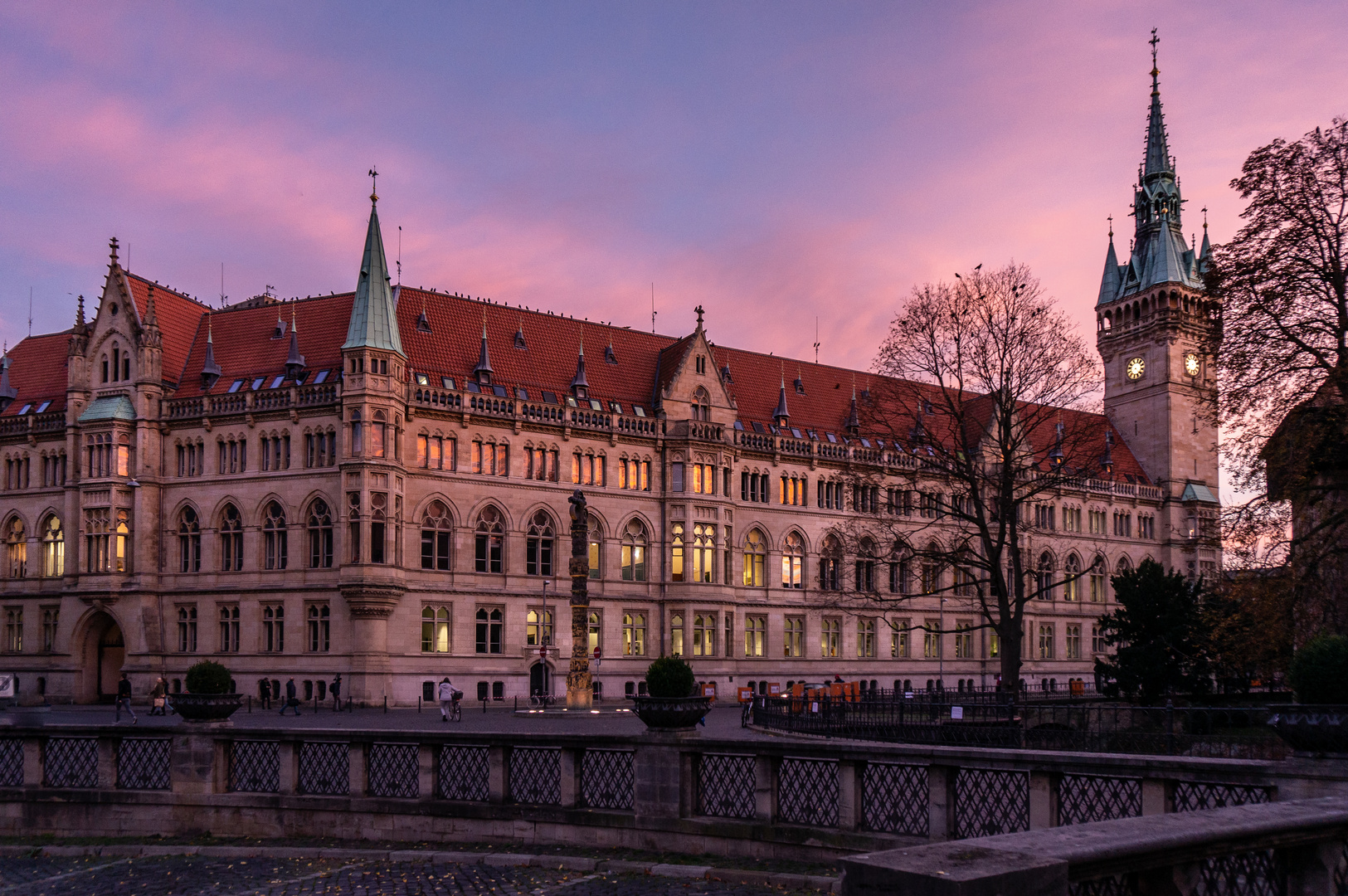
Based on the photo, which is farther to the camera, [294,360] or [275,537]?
[294,360]

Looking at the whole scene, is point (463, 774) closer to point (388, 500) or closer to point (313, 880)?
point (313, 880)

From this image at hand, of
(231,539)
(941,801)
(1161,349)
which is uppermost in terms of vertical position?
(1161,349)

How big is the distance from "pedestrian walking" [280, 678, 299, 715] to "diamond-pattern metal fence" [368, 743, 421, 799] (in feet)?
89.2

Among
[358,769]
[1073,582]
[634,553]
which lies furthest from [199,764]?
[1073,582]

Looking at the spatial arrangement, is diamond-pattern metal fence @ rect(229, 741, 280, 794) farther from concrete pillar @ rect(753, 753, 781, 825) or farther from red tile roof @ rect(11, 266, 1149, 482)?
red tile roof @ rect(11, 266, 1149, 482)

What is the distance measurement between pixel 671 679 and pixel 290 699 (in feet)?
99.9

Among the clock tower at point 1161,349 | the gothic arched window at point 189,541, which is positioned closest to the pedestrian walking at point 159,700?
the gothic arched window at point 189,541

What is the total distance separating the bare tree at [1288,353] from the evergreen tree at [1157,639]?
15028mm

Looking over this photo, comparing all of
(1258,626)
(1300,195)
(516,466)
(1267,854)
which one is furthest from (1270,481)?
(516,466)

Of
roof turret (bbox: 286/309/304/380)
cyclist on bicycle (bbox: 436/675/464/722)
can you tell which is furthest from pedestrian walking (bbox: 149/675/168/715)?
roof turret (bbox: 286/309/304/380)

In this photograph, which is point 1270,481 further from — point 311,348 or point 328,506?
point 311,348

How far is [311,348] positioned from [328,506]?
8.58m

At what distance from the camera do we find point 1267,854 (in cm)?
705

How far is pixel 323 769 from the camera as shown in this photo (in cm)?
1827
